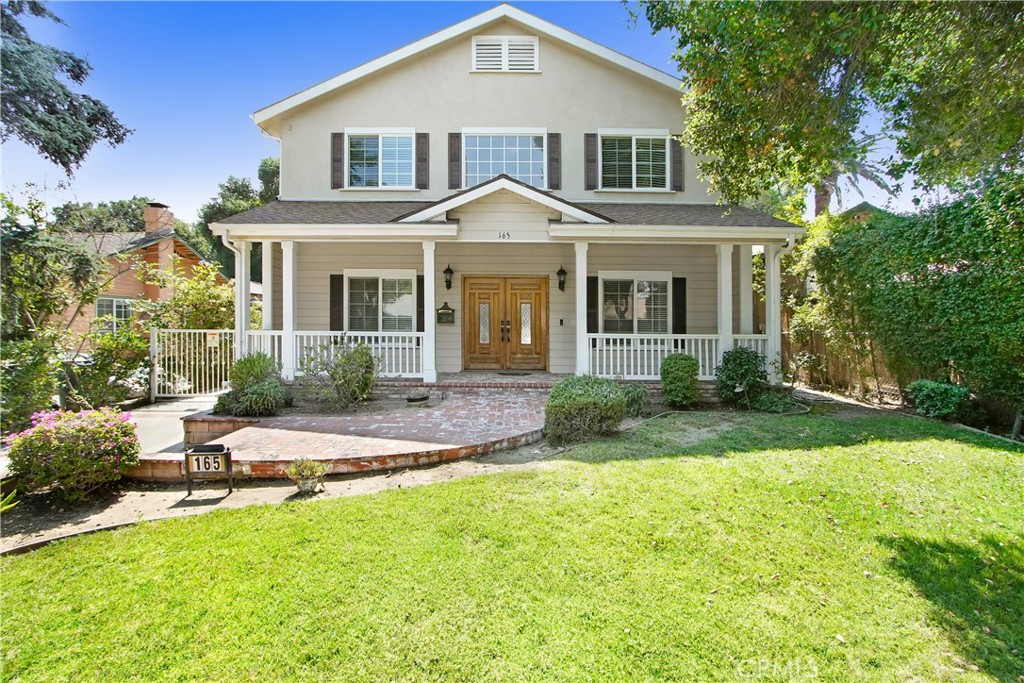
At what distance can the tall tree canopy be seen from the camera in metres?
4.64

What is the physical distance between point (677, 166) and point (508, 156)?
4.20 metres

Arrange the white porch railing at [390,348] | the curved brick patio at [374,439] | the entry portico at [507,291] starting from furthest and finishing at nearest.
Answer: the entry portico at [507,291]
the white porch railing at [390,348]
the curved brick patio at [374,439]

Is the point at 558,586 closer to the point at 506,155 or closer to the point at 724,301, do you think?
the point at 724,301

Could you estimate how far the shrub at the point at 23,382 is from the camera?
6.95 m

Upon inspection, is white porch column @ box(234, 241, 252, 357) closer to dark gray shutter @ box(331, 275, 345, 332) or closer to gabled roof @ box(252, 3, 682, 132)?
dark gray shutter @ box(331, 275, 345, 332)

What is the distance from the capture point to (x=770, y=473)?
16.5ft

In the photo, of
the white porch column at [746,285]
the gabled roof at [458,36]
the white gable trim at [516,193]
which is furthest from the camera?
the gabled roof at [458,36]

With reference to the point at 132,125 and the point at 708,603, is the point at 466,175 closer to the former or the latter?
the point at 132,125

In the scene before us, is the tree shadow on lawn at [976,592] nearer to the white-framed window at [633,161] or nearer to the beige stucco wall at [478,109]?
the beige stucco wall at [478,109]

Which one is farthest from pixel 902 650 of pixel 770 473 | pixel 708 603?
pixel 770 473

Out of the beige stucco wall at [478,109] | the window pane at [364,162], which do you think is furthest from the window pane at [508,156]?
the window pane at [364,162]

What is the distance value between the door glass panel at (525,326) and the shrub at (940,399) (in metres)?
7.57

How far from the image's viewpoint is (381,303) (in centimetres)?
1165

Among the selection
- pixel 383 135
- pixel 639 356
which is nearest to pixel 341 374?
pixel 639 356
